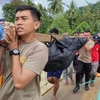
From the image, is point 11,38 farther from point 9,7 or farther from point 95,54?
point 9,7

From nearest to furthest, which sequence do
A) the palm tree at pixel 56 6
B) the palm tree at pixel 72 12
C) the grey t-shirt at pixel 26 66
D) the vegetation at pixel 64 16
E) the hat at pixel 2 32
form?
1. the hat at pixel 2 32
2. the grey t-shirt at pixel 26 66
3. the vegetation at pixel 64 16
4. the palm tree at pixel 72 12
5. the palm tree at pixel 56 6

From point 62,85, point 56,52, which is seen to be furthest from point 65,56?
point 62,85

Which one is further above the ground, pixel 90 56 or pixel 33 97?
pixel 33 97

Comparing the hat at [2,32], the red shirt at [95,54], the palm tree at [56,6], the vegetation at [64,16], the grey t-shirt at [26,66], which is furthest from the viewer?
the palm tree at [56,6]

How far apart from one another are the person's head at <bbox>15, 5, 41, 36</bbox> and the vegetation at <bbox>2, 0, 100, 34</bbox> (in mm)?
29831

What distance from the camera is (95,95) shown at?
6000 mm

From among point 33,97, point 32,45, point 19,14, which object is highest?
point 19,14

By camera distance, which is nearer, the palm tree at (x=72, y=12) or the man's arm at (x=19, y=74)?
the man's arm at (x=19, y=74)

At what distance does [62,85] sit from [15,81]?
5.49 m

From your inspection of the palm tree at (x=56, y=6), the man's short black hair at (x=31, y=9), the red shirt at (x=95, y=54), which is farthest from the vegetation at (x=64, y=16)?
the man's short black hair at (x=31, y=9)

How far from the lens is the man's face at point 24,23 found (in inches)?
76.3

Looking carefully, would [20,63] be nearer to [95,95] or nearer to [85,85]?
[95,95]

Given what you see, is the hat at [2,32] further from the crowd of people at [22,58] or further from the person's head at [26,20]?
the person's head at [26,20]

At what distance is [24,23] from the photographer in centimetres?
195
